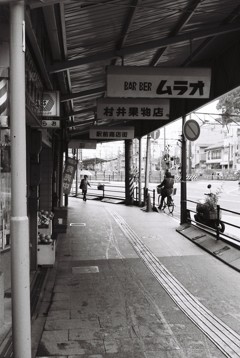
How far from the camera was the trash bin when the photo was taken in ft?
38.9

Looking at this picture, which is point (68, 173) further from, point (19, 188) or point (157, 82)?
point (19, 188)

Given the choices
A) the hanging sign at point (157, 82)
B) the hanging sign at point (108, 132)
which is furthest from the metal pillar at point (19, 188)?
the hanging sign at point (108, 132)

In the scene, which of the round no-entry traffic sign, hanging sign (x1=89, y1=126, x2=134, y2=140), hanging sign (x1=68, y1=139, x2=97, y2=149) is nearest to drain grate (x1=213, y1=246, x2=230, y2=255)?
the round no-entry traffic sign

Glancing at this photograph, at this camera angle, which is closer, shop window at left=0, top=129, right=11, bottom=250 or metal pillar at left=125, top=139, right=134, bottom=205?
shop window at left=0, top=129, right=11, bottom=250

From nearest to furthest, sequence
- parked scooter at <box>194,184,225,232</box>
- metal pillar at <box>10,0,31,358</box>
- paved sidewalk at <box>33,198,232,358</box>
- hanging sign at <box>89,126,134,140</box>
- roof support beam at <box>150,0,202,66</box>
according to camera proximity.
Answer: metal pillar at <box>10,0,31,358</box>, paved sidewalk at <box>33,198,232,358</box>, roof support beam at <box>150,0,202,66</box>, parked scooter at <box>194,184,225,232</box>, hanging sign at <box>89,126,134,140</box>

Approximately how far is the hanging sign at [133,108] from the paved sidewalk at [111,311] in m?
3.18

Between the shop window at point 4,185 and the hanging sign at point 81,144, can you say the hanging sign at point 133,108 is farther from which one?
the hanging sign at point 81,144

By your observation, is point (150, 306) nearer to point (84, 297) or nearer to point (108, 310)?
point (108, 310)

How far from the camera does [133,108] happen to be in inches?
355

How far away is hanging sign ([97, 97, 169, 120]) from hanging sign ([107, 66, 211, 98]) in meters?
1.73

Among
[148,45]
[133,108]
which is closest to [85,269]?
[133,108]

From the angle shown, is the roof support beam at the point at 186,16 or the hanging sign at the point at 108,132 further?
the hanging sign at the point at 108,132

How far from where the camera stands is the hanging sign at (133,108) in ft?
28.8

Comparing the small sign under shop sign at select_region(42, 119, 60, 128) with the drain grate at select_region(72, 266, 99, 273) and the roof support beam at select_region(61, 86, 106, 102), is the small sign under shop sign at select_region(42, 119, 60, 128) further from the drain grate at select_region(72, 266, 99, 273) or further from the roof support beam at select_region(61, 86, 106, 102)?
the drain grate at select_region(72, 266, 99, 273)
